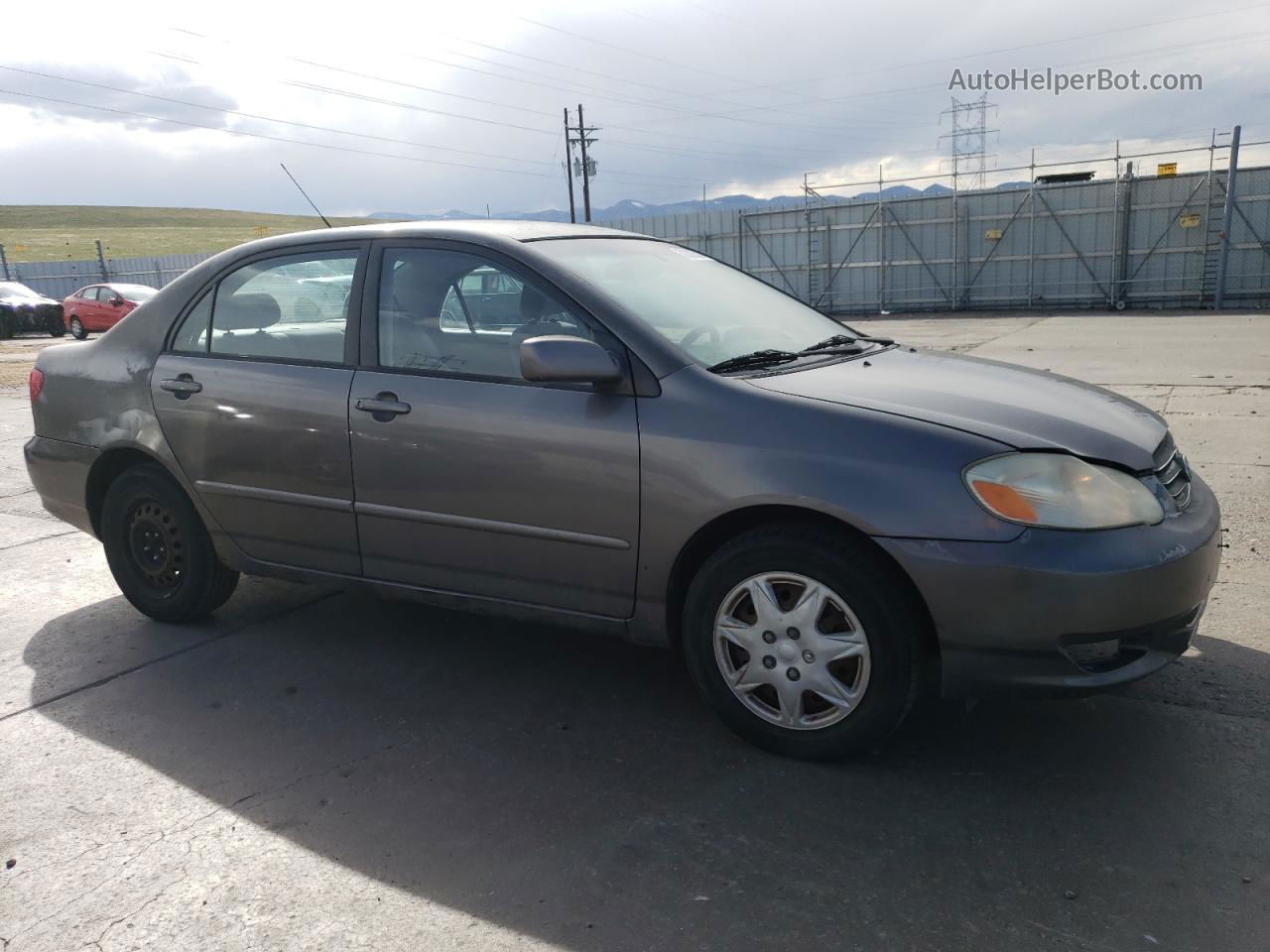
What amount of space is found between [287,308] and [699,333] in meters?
1.69

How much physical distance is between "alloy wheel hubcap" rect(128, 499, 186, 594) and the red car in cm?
2300

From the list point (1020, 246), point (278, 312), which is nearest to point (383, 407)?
point (278, 312)

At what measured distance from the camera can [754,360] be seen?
339cm

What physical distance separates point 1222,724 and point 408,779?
251 cm

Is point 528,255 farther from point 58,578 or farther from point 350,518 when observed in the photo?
point 58,578

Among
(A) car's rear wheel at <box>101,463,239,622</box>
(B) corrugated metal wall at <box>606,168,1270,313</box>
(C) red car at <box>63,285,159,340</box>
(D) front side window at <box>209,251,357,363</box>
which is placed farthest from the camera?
(C) red car at <box>63,285,159,340</box>

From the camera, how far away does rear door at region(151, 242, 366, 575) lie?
3.76 meters

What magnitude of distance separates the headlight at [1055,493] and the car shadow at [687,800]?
2.53 ft

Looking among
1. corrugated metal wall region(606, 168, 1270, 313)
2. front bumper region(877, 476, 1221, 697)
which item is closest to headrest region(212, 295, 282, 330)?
front bumper region(877, 476, 1221, 697)

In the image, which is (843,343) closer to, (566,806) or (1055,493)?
(1055,493)

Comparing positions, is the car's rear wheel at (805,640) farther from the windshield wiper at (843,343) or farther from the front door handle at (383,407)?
the front door handle at (383,407)

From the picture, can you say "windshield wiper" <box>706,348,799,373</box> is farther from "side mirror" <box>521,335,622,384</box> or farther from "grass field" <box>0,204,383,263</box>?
"grass field" <box>0,204,383,263</box>

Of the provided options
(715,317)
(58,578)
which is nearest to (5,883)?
(715,317)

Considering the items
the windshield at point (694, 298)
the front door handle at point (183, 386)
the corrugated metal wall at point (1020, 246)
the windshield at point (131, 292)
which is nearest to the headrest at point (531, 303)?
the windshield at point (694, 298)
